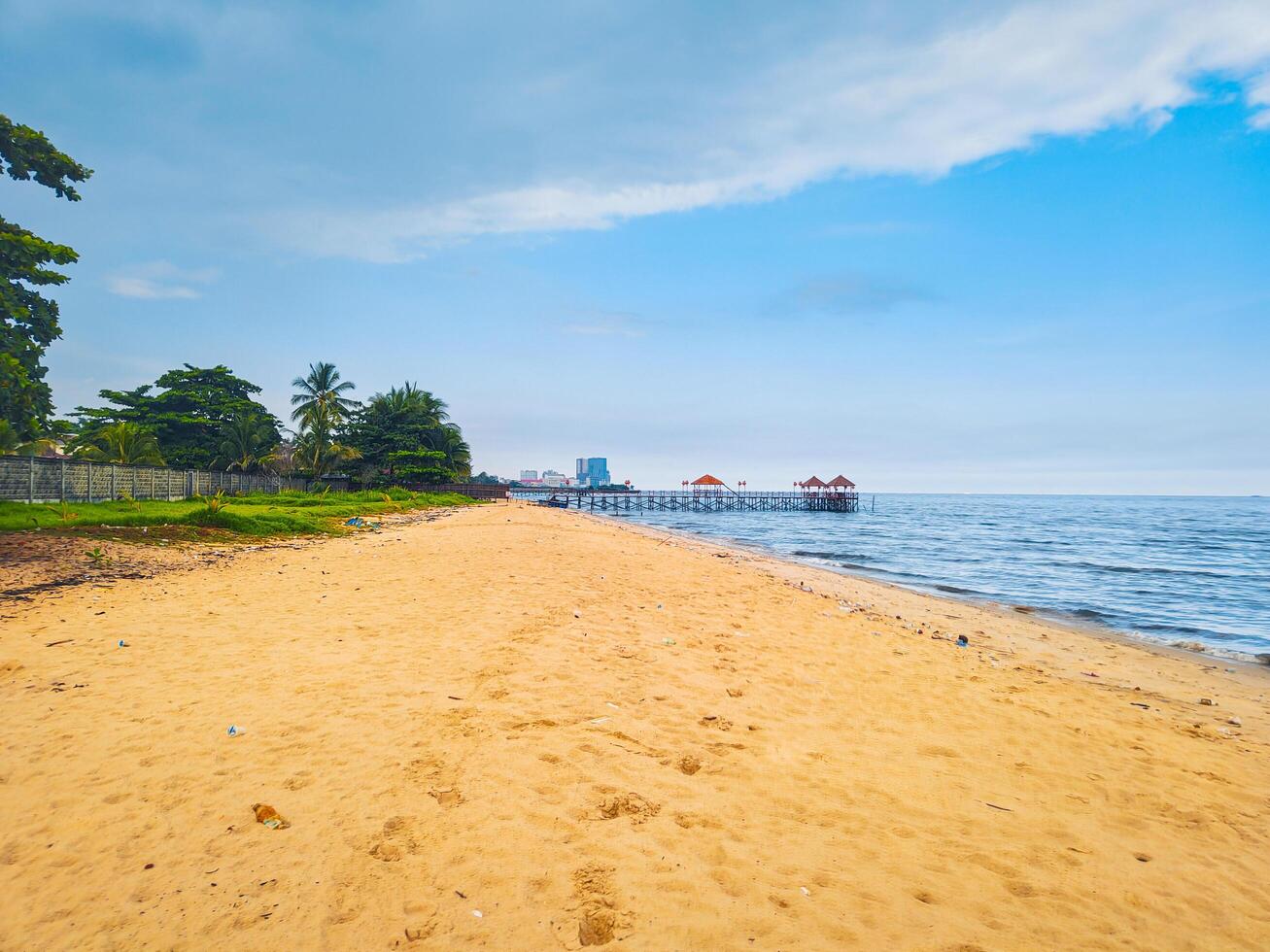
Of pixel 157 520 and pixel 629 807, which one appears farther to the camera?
pixel 157 520

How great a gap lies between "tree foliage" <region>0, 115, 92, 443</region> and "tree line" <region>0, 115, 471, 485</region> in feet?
0.14

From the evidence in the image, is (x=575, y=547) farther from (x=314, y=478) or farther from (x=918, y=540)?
(x=314, y=478)

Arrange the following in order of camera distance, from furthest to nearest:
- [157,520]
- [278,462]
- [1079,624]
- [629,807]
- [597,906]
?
[278,462], [157,520], [1079,624], [629,807], [597,906]

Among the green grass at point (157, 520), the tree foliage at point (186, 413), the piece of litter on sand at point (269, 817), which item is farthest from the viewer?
the tree foliage at point (186, 413)

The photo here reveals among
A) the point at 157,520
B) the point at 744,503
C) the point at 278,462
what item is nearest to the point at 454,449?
the point at 278,462

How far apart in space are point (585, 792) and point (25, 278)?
121 ft

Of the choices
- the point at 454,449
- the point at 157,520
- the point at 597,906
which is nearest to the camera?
the point at 597,906

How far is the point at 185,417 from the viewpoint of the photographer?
40.4m

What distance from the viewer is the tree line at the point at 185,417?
25.5 meters

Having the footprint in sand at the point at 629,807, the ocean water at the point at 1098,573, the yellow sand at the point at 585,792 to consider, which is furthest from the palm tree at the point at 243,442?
the footprint in sand at the point at 629,807

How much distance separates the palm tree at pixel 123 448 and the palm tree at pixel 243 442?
6.14 metres

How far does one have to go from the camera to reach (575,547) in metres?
18.0

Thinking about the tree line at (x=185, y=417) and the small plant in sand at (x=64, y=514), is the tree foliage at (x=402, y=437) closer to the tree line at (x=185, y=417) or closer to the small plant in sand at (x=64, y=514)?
the tree line at (x=185, y=417)

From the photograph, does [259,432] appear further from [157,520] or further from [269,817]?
[269,817]
